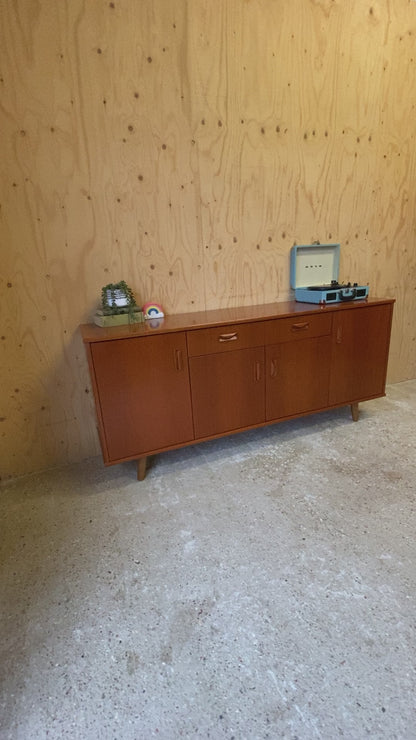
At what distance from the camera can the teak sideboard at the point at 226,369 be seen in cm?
177

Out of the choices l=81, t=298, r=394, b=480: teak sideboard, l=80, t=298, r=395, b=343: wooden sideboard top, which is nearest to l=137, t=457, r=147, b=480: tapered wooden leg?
l=81, t=298, r=394, b=480: teak sideboard

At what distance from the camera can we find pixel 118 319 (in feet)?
6.27

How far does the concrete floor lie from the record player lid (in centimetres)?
121

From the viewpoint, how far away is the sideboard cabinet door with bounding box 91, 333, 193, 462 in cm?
172

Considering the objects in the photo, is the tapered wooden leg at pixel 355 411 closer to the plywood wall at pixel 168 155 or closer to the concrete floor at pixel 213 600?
the concrete floor at pixel 213 600

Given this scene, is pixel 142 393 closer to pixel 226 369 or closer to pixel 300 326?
pixel 226 369

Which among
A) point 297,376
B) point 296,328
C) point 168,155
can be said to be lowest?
point 297,376

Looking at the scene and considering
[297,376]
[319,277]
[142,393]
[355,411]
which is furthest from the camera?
[319,277]

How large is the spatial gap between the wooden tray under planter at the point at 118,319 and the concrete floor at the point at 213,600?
823mm

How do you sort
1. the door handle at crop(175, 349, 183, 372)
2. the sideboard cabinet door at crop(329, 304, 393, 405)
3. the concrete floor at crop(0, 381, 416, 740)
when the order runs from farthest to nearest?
1. the sideboard cabinet door at crop(329, 304, 393, 405)
2. the door handle at crop(175, 349, 183, 372)
3. the concrete floor at crop(0, 381, 416, 740)

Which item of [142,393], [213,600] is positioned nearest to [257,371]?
[142,393]

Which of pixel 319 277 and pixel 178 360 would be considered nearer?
pixel 178 360

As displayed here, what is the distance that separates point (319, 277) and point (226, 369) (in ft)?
3.68

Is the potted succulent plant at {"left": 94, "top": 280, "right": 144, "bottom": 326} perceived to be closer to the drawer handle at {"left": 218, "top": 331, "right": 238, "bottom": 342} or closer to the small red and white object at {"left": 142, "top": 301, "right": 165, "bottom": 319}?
the small red and white object at {"left": 142, "top": 301, "right": 165, "bottom": 319}
